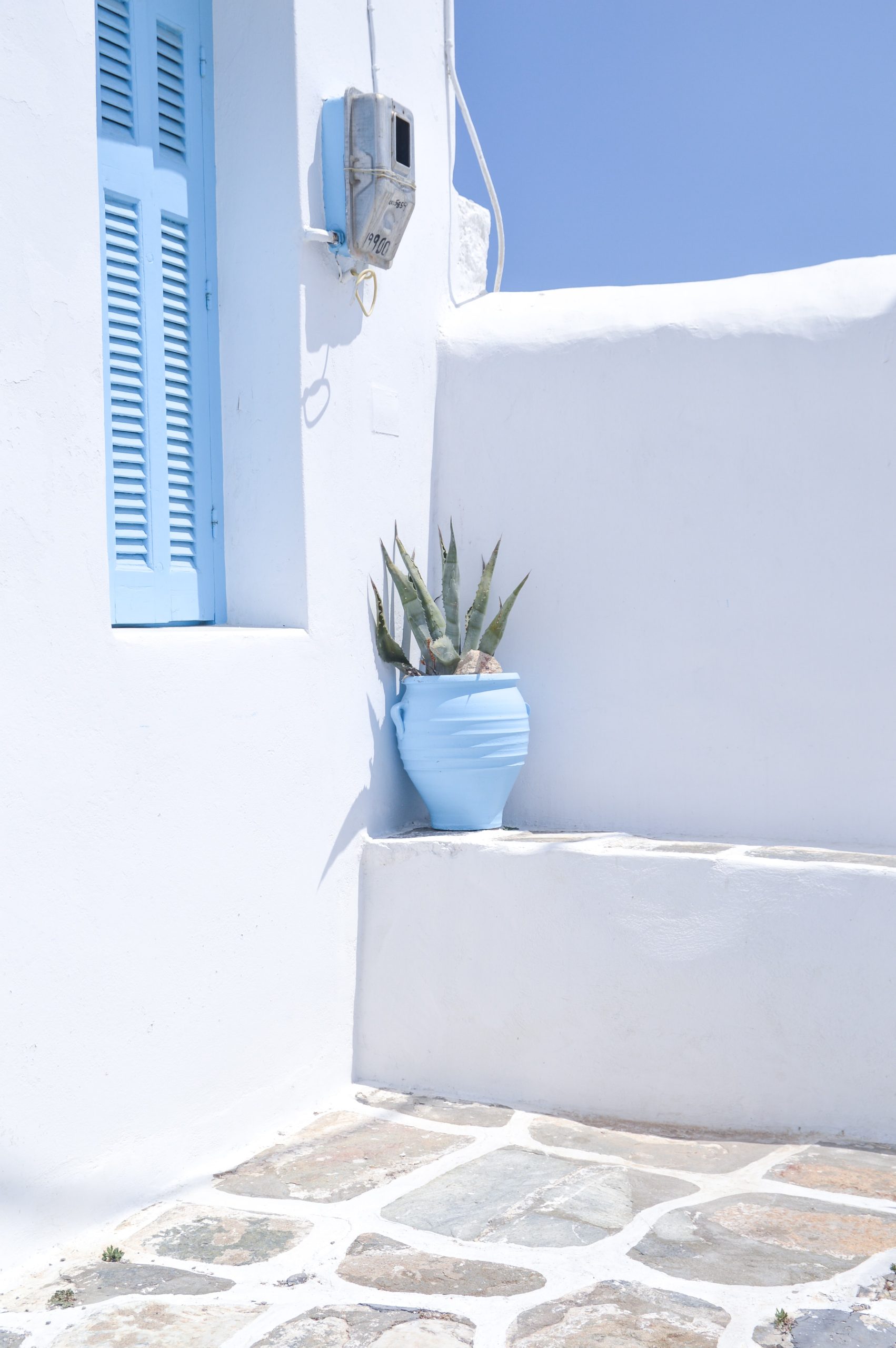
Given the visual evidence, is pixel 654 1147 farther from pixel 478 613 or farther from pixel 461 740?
pixel 478 613

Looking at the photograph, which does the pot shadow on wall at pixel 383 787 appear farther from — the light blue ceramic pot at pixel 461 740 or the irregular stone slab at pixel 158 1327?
the irregular stone slab at pixel 158 1327

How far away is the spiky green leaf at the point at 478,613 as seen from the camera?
160 inches

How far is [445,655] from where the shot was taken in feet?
12.9

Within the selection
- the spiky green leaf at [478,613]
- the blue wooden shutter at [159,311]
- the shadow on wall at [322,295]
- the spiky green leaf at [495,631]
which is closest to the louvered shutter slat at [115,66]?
the blue wooden shutter at [159,311]

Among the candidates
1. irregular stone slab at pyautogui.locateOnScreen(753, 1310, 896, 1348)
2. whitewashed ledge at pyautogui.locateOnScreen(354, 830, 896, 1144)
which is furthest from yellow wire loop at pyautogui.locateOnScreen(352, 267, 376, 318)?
irregular stone slab at pyautogui.locateOnScreen(753, 1310, 896, 1348)

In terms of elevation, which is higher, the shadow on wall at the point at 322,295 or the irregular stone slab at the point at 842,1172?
the shadow on wall at the point at 322,295

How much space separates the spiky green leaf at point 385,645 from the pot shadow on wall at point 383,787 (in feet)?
0.06

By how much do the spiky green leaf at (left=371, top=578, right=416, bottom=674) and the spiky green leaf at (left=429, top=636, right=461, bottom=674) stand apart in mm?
99

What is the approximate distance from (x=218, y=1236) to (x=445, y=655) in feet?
5.93

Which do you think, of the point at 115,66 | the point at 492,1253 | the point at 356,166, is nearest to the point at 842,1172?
the point at 492,1253

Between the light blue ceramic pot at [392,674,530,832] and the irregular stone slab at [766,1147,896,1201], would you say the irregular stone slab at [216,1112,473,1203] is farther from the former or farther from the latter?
the light blue ceramic pot at [392,674,530,832]

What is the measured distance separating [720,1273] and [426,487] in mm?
2645

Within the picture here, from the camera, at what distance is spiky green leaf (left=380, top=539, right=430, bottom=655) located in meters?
3.93

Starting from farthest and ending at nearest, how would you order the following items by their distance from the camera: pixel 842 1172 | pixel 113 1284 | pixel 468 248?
pixel 468 248, pixel 842 1172, pixel 113 1284
